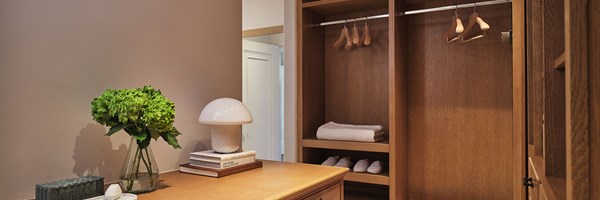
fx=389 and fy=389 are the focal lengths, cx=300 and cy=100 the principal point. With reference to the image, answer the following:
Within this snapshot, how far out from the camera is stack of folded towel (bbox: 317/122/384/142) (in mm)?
2303

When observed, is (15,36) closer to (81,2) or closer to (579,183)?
(81,2)

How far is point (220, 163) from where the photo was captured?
1398 millimetres

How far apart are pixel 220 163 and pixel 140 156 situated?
0.93 feet

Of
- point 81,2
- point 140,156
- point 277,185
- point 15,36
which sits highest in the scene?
point 81,2

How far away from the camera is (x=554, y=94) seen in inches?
42.7

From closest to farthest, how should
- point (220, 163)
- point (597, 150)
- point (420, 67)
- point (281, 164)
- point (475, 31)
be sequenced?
point (597, 150) → point (220, 163) → point (281, 164) → point (475, 31) → point (420, 67)

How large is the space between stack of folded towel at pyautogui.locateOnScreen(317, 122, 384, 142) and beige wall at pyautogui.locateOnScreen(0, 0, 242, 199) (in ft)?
3.12

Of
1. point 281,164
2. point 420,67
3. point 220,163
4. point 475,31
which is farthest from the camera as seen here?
point 420,67

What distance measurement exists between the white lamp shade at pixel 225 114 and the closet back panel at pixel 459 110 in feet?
4.68

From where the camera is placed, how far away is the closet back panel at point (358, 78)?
8.55ft

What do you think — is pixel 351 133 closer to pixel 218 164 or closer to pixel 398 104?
pixel 398 104

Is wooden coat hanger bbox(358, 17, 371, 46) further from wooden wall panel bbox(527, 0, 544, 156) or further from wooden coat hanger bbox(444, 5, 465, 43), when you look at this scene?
wooden wall panel bbox(527, 0, 544, 156)

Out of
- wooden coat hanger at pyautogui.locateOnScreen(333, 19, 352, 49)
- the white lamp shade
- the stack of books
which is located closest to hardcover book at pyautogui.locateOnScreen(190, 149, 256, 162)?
the stack of books

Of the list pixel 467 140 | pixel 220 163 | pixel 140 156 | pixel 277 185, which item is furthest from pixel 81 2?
pixel 467 140
